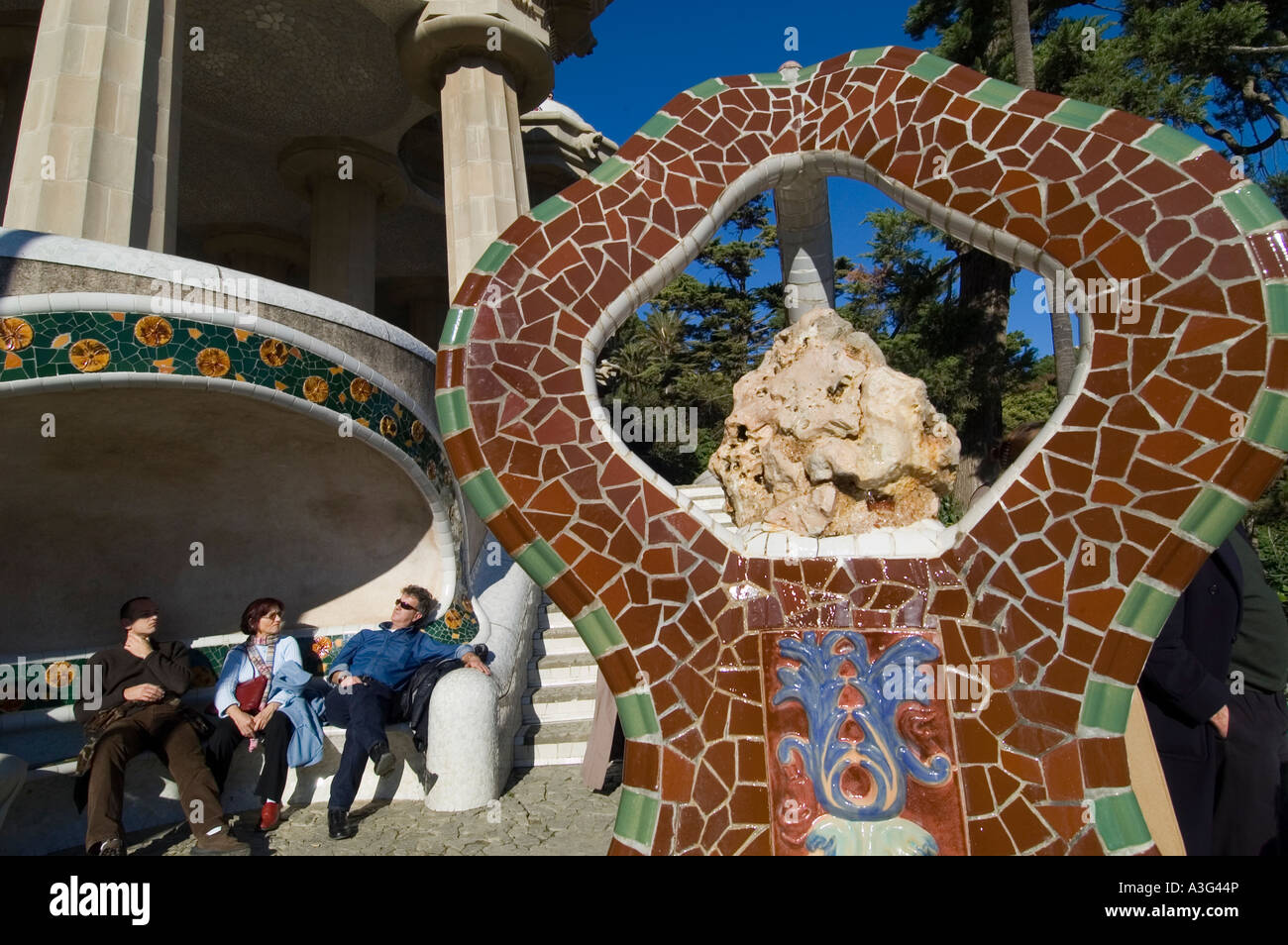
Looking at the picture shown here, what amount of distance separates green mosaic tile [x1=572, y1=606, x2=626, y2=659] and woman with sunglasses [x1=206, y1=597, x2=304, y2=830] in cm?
273

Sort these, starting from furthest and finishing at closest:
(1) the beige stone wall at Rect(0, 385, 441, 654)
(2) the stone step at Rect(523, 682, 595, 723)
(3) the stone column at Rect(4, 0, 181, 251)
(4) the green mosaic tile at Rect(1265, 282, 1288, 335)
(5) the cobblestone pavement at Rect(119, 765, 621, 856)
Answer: (2) the stone step at Rect(523, 682, 595, 723)
(3) the stone column at Rect(4, 0, 181, 251)
(1) the beige stone wall at Rect(0, 385, 441, 654)
(5) the cobblestone pavement at Rect(119, 765, 621, 856)
(4) the green mosaic tile at Rect(1265, 282, 1288, 335)

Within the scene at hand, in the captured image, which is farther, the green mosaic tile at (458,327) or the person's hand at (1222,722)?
the person's hand at (1222,722)

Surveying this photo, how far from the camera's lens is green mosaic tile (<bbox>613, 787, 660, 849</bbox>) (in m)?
2.21

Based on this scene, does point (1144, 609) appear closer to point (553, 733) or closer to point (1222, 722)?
point (1222, 722)

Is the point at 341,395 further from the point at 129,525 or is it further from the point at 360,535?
the point at 129,525

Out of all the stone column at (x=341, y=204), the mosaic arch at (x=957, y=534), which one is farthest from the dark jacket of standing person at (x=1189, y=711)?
the stone column at (x=341, y=204)

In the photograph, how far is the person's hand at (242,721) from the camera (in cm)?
427

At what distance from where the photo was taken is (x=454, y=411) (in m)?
2.39

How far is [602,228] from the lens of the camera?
2.55m

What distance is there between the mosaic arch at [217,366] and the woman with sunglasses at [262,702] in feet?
4.04

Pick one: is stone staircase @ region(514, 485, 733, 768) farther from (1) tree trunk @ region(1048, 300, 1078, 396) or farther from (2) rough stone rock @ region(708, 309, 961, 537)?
(1) tree trunk @ region(1048, 300, 1078, 396)

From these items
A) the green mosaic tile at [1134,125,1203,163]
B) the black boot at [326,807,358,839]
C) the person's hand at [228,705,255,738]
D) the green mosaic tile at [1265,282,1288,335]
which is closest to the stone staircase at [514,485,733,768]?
the black boot at [326,807,358,839]

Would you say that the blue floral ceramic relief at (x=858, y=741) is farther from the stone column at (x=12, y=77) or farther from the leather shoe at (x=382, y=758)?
the stone column at (x=12, y=77)

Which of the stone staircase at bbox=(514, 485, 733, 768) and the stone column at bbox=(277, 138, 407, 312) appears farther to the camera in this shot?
the stone column at bbox=(277, 138, 407, 312)
